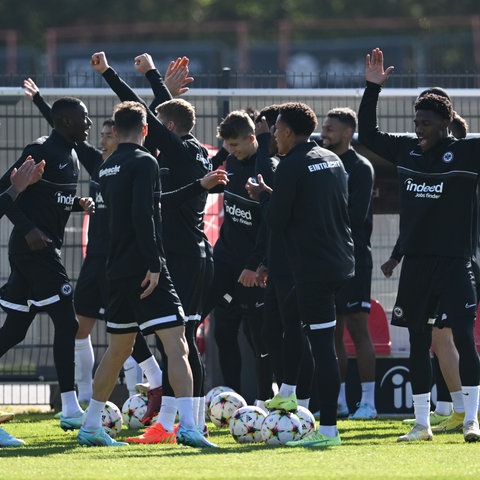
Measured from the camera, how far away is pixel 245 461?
334 inches

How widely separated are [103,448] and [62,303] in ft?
5.69

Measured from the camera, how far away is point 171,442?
9734 mm

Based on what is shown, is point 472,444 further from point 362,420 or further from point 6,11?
point 6,11

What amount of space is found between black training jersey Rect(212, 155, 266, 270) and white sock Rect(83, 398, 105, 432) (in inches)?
83.2

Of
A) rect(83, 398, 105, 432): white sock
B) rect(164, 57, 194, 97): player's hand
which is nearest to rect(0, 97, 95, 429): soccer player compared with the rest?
rect(164, 57, 194, 97): player's hand

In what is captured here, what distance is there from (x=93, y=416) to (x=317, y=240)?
1920 mm

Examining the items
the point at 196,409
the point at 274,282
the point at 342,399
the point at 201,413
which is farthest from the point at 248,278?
the point at 342,399

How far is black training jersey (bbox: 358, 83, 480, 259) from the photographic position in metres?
9.80

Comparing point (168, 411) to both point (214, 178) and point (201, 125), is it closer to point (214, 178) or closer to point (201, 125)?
point (214, 178)

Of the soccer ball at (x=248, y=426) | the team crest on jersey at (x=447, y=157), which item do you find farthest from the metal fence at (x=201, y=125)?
the soccer ball at (x=248, y=426)

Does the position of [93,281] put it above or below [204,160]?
below

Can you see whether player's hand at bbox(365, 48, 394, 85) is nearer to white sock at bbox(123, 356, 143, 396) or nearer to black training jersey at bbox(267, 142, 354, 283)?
black training jersey at bbox(267, 142, 354, 283)

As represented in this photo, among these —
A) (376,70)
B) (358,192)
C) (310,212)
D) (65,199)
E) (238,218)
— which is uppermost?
(376,70)

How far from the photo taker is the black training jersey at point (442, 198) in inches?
386
